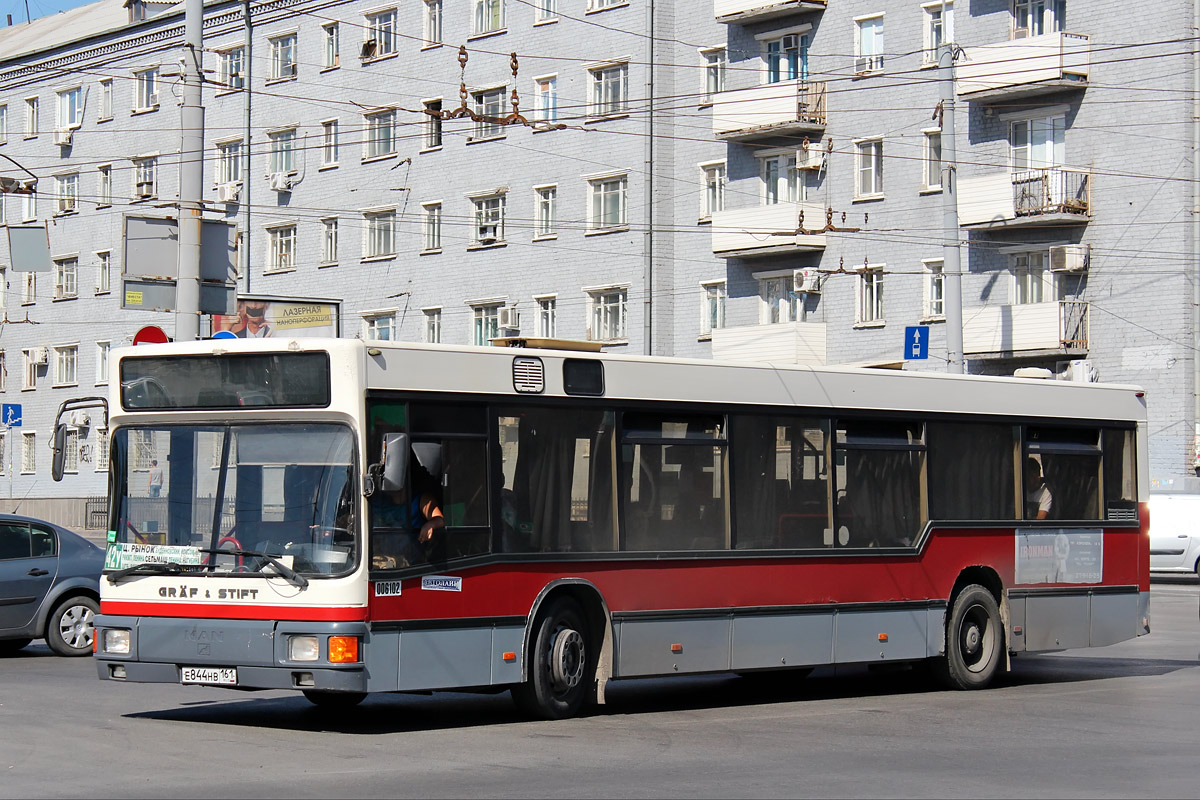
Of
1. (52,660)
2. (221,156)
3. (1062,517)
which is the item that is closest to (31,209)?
(221,156)

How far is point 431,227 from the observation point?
178 feet

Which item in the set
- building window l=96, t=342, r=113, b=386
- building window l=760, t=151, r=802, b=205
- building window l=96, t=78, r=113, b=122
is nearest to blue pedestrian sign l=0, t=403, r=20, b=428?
building window l=760, t=151, r=802, b=205

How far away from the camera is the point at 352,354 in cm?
1175

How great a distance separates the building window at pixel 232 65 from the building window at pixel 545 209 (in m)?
13.5

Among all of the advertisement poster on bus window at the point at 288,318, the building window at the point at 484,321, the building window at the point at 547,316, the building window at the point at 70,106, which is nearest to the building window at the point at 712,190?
the building window at the point at 547,316

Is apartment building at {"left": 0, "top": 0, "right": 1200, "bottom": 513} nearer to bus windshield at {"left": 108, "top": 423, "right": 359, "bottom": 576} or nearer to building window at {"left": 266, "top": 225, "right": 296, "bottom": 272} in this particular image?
building window at {"left": 266, "top": 225, "right": 296, "bottom": 272}

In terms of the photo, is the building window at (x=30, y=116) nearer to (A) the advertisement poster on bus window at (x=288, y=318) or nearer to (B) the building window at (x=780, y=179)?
(B) the building window at (x=780, y=179)

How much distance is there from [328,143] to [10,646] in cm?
3858

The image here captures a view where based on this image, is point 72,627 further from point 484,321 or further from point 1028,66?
point 484,321

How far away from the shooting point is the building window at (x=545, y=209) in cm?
5078

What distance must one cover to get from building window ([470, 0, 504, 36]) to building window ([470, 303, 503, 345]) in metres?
7.94

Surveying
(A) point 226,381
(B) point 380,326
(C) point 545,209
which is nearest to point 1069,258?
(C) point 545,209

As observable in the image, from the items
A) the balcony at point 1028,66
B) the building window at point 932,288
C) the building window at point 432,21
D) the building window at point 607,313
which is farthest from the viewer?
the building window at point 432,21

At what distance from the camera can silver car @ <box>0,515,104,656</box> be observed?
17.9 meters
